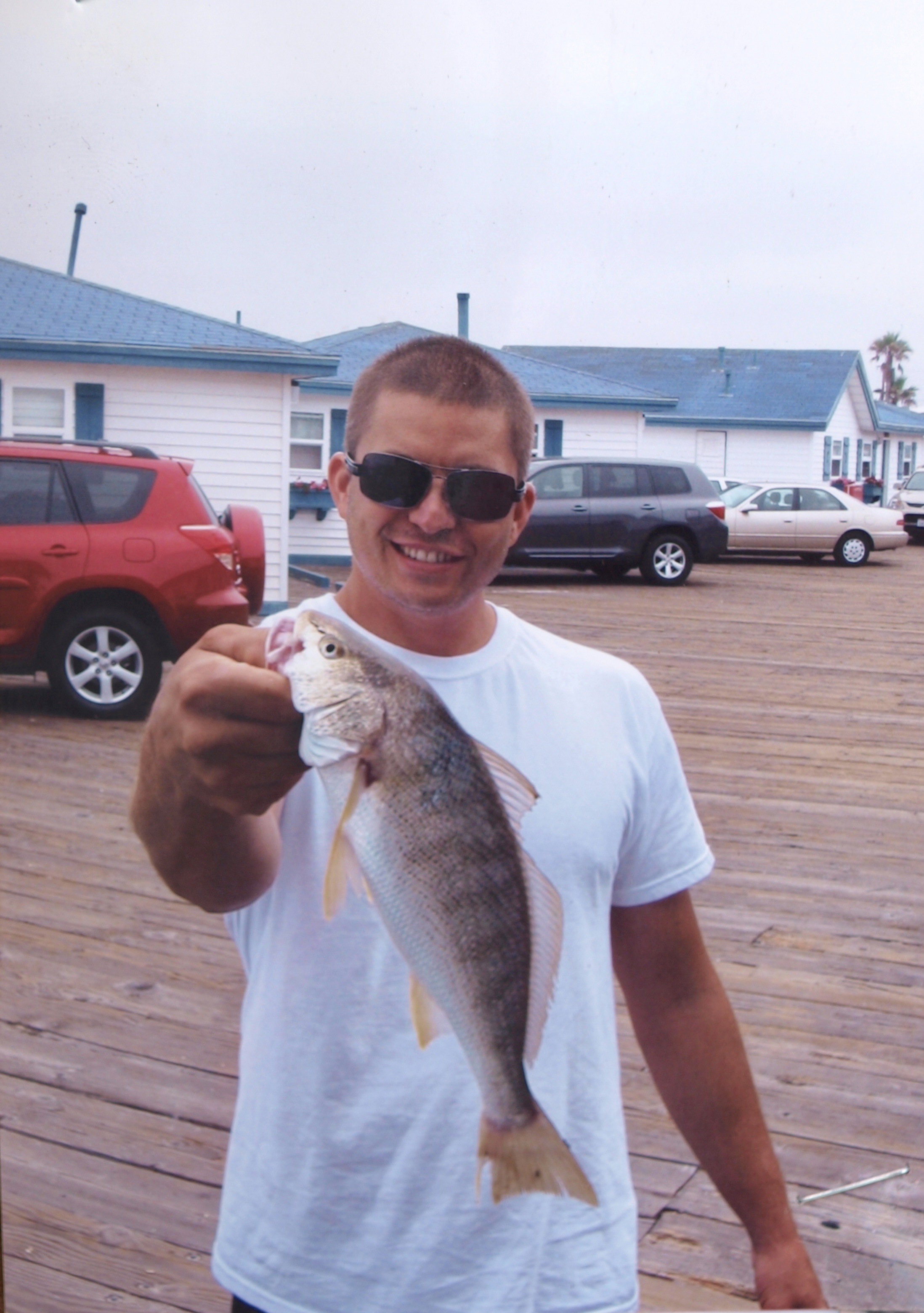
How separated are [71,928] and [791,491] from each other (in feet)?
43.7

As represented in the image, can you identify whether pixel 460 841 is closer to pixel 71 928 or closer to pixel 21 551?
pixel 21 551

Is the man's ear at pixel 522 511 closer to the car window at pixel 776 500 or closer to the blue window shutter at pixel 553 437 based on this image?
the blue window shutter at pixel 553 437

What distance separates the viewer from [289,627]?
3.07 feet

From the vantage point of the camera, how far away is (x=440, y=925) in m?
1.00

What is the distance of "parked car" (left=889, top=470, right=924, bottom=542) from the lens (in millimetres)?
22219

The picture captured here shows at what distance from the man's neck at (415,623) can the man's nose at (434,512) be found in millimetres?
80

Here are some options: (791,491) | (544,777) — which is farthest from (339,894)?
(791,491)

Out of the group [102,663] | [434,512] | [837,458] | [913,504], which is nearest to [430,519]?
[434,512]

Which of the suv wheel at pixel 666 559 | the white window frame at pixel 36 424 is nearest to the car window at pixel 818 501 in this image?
the suv wheel at pixel 666 559

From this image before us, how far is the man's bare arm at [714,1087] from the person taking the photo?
1.39 meters

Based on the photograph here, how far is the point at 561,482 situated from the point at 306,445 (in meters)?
1.39

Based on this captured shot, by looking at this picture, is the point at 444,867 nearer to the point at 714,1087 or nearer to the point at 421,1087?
the point at 421,1087

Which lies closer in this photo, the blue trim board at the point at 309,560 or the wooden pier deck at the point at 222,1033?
the blue trim board at the point at 309,560

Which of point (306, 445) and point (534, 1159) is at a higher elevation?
point (306, 445)
